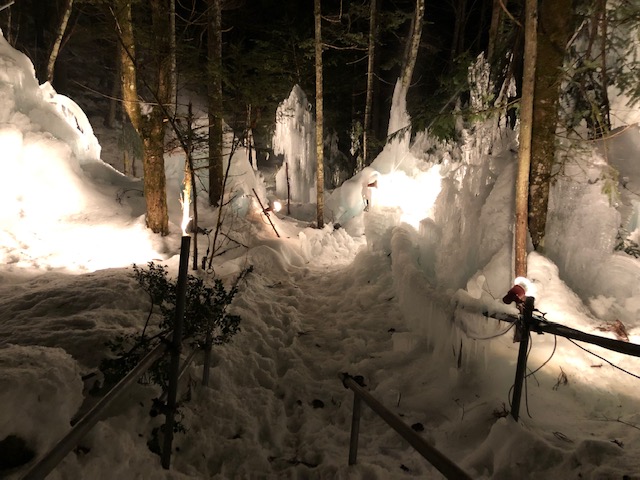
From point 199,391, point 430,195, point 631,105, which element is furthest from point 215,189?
point 631,105

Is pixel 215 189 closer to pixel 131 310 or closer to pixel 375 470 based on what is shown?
pixel 131 310

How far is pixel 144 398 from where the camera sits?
327 cm

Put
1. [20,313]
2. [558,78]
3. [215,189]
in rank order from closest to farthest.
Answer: [20,313] < [558,78] < [215,189]

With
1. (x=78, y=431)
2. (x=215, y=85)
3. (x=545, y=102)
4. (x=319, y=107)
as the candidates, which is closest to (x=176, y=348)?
(x=78, y=431)

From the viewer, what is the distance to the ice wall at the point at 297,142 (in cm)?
1661

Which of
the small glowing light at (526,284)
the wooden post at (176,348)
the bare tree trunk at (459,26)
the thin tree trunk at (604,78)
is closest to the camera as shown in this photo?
the wooden post at (176,348)

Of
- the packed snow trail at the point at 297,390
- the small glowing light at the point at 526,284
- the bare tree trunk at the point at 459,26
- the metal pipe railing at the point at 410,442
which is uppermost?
the bare tree trunk at the point at 459,26

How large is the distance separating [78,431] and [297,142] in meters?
16.5

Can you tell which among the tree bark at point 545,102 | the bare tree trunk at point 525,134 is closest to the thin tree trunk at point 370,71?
the tree bark at point 545,102

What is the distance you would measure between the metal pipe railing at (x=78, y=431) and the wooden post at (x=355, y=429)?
1.56 metres

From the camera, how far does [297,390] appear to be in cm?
453

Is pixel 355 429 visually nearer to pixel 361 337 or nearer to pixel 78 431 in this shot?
pixel 78 431

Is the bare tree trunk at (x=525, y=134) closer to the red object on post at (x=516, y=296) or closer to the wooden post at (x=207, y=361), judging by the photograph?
the red object on post at (x=516, y=296)

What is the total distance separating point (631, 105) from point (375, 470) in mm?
6216
